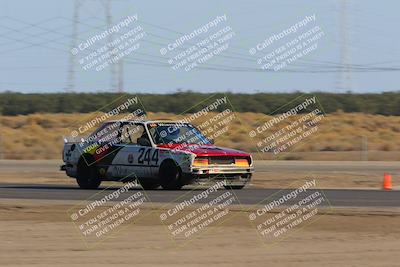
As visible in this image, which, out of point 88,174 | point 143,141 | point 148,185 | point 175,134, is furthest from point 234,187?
point 88,174

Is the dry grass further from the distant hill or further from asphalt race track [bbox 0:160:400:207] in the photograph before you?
asphalt race track [bbox 0:160:400:207]

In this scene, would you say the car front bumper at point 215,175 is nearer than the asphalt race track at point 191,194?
No

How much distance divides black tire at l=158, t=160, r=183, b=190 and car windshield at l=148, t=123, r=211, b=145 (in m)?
0.59

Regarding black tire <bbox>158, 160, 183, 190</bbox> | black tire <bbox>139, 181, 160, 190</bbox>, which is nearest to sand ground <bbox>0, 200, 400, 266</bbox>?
black tire <bbox>158, 160, 183, 190</bbox>

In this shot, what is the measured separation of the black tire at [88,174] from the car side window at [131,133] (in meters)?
0.91

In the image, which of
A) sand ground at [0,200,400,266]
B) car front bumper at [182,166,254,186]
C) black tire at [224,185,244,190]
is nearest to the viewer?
sand ground at [0,200,400,266]

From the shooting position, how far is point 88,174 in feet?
78.1

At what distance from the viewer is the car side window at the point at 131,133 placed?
23.4 metres

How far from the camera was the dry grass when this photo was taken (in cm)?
5038

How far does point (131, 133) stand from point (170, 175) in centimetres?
163

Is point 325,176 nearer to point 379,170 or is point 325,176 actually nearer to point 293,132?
point 379,170

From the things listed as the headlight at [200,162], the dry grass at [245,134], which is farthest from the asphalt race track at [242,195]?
the dry grass at [245,134]

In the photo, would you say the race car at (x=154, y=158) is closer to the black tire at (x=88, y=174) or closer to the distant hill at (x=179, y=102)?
the black tire at (x=88, y=174)

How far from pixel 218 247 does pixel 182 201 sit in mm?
6486
